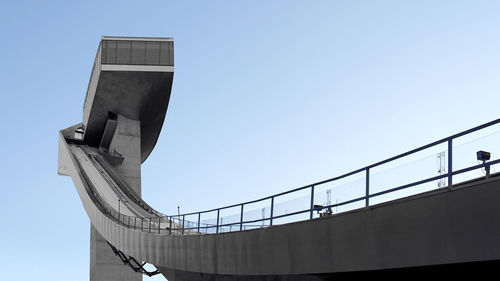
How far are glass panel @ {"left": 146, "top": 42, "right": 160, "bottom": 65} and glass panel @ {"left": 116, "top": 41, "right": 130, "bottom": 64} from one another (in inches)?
60.4

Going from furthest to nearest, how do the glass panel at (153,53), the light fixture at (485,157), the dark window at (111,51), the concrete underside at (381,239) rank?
the dark window at (111,51) < the glass panel at (153,53) < the light fixture at (485,157) < the concrete underside at (381,239)

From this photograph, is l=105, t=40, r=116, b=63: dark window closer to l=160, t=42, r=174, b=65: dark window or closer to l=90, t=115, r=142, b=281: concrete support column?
l=160, t=42, r=174, b=65: dark window

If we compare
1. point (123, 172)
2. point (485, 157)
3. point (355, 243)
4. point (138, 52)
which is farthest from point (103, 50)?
point (485, 157)

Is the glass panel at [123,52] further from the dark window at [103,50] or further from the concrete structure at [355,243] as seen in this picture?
the concrete structure at [355,243]

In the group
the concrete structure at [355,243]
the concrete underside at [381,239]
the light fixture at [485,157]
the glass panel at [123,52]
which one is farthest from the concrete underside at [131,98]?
the light fixture at [485,157]

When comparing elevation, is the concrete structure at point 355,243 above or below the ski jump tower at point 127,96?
below

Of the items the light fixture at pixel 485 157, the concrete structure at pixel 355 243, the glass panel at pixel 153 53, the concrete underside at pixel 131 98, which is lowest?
the concrete structure at pixel 355 243

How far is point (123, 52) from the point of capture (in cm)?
4684

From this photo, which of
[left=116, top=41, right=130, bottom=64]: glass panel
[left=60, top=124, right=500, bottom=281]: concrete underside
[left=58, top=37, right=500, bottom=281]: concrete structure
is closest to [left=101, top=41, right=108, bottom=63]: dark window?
[left=116, top=41, right=130, bottom=64]: glass panel

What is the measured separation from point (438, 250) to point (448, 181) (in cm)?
97

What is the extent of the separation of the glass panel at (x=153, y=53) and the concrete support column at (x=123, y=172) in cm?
591

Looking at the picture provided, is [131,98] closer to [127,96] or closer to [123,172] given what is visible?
[127,96]

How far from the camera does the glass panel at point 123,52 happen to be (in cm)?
4636

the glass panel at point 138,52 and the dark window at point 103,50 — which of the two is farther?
the dark window at point 103,50
